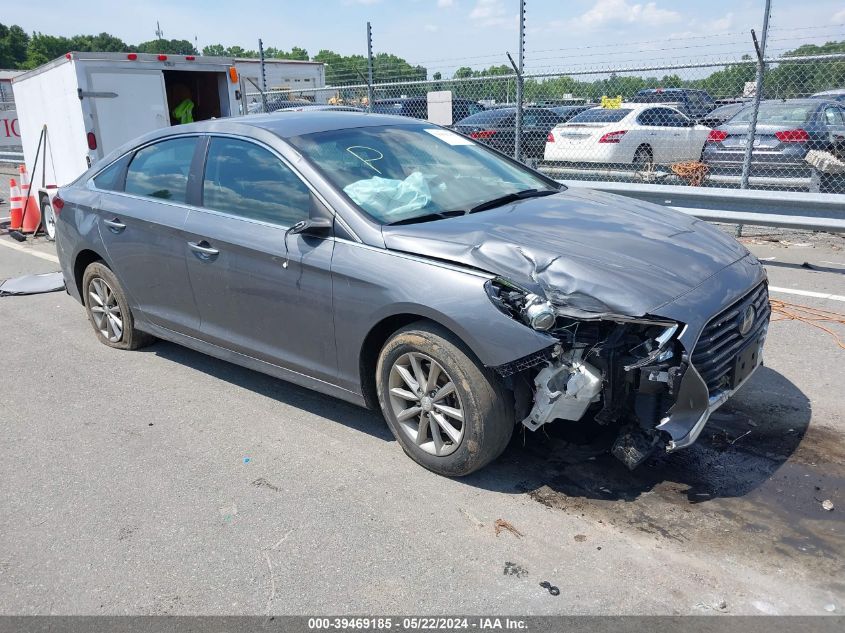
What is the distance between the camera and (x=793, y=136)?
10.0m

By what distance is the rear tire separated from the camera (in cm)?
529

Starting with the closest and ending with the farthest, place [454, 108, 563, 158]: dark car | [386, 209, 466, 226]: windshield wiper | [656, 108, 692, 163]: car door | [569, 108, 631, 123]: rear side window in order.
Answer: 1. [386, 209, 466, 226]: windshield wiper
2. [656, 108, 692, 163]: car door
3. [454, 108, 563, 158]: dark car
4. [569, 108, 631, 123]: rear side window

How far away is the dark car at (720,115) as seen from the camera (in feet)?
38.2

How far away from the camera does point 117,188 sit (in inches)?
204

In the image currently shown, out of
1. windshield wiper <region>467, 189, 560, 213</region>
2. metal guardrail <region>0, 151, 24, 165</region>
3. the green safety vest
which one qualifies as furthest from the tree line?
metal guardrail <region>0, 151, 24, 165</region>

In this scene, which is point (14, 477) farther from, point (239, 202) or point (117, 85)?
point (117, 85)

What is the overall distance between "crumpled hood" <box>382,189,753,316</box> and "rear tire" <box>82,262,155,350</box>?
8.95 ft

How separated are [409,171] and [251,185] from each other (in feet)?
3.12

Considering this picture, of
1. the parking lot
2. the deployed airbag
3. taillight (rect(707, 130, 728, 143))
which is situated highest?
the deployed airbag

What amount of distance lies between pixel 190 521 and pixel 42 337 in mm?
3579

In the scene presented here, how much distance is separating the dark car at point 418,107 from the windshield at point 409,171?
28.8ft

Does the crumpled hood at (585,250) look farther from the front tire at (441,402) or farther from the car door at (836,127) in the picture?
the car door at (836,127)

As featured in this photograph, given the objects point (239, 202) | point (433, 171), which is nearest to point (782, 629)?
point (433, 171)

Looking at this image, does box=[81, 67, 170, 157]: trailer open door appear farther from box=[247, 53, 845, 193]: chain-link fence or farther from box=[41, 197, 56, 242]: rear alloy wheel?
box=[247, 53, 845, 193]: chain-link fence
